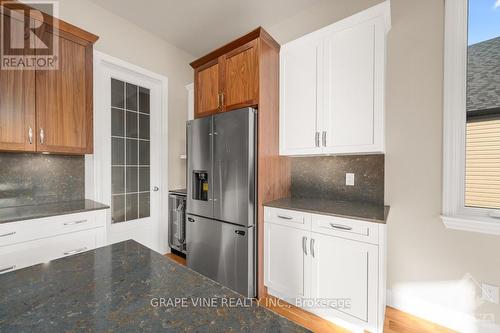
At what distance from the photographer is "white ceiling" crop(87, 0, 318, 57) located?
7.80 feet

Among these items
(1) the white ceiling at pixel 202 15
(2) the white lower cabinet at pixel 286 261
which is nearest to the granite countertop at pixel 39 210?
(2) the white lower cabinet at pixel 286 261

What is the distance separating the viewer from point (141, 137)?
2.86 meters

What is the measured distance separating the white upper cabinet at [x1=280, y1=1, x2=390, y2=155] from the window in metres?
1.92

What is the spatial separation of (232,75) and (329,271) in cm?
196

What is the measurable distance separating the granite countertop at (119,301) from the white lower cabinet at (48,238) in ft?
3.59

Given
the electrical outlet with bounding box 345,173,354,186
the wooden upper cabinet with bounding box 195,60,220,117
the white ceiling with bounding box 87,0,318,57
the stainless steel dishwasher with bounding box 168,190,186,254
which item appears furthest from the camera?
the stainless steel dishwasher with bounding box 168,190,186,254

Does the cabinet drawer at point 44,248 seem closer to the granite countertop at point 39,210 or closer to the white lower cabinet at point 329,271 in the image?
the granite countertop at point 39,210

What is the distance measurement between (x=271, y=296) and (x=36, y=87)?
2.76 metres

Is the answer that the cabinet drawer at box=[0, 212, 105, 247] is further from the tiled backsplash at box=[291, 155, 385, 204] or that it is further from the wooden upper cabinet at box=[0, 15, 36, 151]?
the tiled backsplash at box=[291, 155, 385, 204]

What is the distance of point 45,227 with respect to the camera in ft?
5.23

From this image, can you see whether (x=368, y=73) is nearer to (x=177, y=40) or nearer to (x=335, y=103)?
(x=335, y=103)

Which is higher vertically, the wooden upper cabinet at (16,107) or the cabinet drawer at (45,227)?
the wooden upper cabinet at (16,107)

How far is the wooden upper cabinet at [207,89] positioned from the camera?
7.47ft

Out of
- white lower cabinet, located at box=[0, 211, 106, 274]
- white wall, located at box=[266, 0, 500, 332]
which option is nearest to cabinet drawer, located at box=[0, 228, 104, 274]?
white lower cabinet, located at box=[0, 211, 106, 274]
